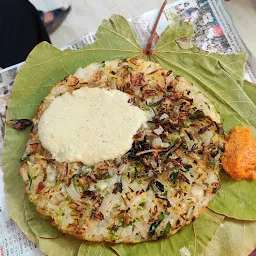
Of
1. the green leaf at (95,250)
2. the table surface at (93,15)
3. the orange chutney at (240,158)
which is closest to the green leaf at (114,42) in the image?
the table surface at (93,15)

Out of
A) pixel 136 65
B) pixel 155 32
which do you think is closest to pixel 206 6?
pixel 155 32

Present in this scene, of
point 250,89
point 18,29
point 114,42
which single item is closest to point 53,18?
point 18,29

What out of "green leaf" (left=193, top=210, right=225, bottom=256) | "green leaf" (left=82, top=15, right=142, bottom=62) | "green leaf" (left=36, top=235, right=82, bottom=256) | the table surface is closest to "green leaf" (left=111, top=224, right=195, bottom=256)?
"green leaf" (left=193, top=210, right=225, bottom=256)

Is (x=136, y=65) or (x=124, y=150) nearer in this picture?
(x=124, y=150)

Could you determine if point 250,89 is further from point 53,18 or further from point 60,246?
point 53,18

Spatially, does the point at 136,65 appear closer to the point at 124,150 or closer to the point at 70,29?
the point at 124,150

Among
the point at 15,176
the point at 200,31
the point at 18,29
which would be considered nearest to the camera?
the point at 15,176

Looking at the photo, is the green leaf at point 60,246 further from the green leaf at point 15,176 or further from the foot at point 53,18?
the foot at point 53,18
